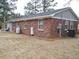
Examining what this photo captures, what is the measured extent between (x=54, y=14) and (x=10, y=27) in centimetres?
1166

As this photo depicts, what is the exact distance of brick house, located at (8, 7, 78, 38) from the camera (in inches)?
647

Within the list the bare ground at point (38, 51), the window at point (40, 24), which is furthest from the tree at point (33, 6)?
the bare ground at point (38, 51)

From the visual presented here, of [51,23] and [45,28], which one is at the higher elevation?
[51,23]

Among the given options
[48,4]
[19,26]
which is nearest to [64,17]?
[19,26]

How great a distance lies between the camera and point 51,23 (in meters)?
16.3

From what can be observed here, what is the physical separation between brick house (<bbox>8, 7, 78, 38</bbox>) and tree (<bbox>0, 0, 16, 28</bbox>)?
15.6 metres

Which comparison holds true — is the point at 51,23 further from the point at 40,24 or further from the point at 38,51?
the point at 38,51

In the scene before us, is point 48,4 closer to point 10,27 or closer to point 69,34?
point 10,27

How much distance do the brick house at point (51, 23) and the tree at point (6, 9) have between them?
51.3ft

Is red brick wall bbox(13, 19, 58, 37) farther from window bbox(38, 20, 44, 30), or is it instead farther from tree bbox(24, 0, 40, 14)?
tree bbox(24, 0, 40, 14)

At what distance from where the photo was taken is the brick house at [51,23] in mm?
16438

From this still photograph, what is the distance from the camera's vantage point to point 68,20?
1884 centimetres

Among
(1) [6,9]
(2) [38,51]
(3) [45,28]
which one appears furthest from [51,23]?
(1) [6,9]

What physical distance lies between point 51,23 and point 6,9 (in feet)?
73.1
